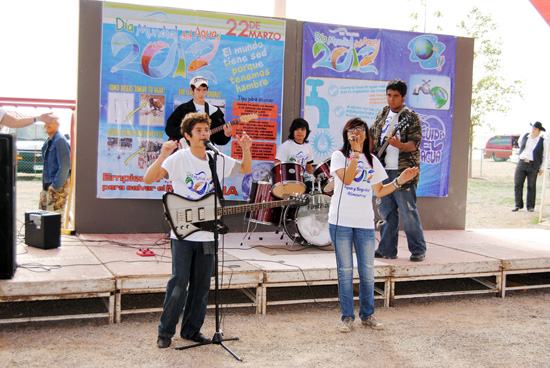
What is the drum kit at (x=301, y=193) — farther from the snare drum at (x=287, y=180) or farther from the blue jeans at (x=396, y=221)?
the blue jeans at (x=396, y=221)

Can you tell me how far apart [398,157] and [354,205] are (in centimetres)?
171

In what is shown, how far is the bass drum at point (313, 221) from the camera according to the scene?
679 centimetres

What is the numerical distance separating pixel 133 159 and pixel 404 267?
4.08 m

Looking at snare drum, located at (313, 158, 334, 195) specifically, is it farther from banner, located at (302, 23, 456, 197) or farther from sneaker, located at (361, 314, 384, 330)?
sneaker, located at (361, 314, 384, 330)

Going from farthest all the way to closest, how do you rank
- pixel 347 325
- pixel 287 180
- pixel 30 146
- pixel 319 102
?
pixel 30 146, pixel 319 102, pixel 287 180, pixel 347 325

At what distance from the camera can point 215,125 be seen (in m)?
7.39

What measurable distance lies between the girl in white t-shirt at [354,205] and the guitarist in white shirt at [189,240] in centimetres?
93

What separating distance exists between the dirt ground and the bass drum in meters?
1.11

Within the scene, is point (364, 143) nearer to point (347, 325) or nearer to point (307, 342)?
point (347, 325)

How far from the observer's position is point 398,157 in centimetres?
616

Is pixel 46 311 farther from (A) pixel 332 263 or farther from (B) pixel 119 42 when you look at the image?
(B) pixel 119 42

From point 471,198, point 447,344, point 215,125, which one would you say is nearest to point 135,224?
point 215,125

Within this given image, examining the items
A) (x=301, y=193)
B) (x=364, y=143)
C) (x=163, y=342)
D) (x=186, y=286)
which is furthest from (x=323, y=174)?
(x=163, y=342)

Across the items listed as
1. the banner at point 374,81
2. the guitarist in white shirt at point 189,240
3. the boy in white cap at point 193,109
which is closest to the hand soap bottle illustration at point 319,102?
the banner at point 374,81
